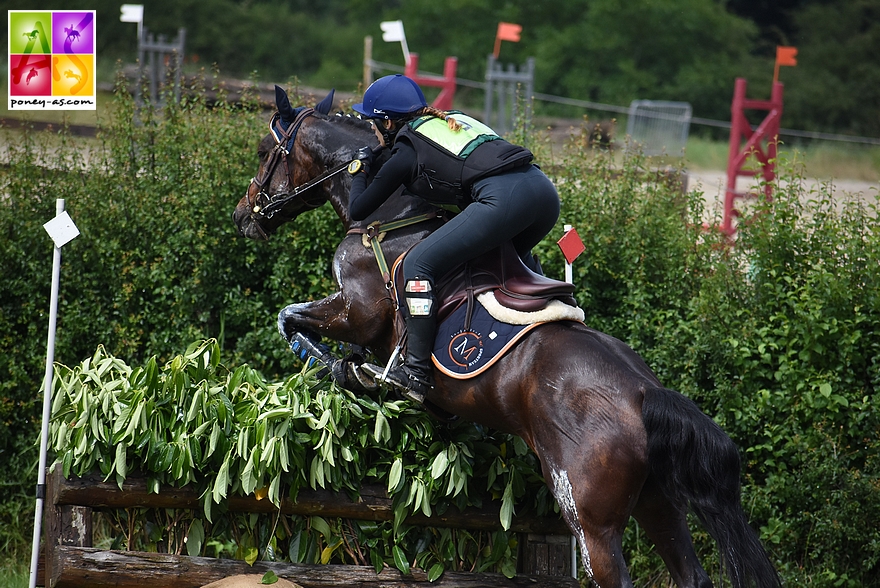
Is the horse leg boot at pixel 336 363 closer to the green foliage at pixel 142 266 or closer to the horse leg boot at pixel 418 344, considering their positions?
the horse leg boot at pixel 418 344

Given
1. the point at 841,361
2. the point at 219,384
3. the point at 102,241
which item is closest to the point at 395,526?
the point at 219,384

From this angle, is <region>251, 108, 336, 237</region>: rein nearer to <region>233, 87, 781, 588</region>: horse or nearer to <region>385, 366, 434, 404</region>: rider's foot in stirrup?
<region>233, 87, 781, 588</region>: horse

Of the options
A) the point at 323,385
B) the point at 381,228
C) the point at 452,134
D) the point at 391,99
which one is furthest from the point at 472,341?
the point at 391,99

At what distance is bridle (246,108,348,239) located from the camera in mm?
4645

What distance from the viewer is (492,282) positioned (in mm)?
4031

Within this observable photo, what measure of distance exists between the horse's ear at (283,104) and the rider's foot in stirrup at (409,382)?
1566mm

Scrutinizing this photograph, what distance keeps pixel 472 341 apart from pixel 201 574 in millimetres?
1844

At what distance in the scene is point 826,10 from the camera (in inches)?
1011

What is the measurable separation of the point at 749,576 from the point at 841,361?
2.22 m

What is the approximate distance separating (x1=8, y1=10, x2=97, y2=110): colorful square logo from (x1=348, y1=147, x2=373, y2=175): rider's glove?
198cm

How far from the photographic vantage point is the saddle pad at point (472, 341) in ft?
12.6

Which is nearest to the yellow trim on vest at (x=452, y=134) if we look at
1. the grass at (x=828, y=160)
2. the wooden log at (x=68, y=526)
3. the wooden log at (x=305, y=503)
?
the wooden log at (x=305, y=503)

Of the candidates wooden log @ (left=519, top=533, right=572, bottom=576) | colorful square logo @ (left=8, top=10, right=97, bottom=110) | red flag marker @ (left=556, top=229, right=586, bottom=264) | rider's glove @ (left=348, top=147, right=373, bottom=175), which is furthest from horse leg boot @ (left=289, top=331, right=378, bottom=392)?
colorful square logo @ (left=8, top=10, right=97, bottom=110)

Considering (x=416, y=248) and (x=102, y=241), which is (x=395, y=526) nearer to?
(x=416, y=248)
